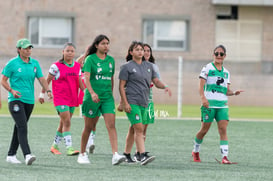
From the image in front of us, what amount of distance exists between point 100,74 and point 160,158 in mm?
1847

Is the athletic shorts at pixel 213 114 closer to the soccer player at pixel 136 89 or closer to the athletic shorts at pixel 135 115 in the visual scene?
the soccer player at pixel 136 89

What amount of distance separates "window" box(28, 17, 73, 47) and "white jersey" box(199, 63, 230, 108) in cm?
2161

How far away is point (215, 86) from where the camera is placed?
1130 centimetres

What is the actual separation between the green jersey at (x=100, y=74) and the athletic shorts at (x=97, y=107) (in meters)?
0.08

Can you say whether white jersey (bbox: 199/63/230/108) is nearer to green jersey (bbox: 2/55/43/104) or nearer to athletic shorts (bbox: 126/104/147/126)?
athletic shorts (bbox: 126/104/147/126)

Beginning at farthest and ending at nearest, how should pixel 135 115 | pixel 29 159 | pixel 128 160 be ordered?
pixel 128 160 < pixel 135 115 < pixel 29 159

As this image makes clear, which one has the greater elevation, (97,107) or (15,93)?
Result: (15,93)

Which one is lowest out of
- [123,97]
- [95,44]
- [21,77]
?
[123,97]

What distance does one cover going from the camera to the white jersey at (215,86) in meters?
11.3

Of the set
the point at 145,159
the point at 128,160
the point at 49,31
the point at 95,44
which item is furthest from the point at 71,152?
the point at 49,31

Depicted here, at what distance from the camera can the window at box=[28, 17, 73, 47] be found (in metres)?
32.2

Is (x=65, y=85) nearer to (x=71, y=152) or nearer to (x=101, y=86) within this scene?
(x=71, y=152)

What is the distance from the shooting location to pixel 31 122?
18.7m

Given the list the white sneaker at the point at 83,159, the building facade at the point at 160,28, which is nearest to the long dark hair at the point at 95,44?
the white sneaker at the point at 83,159
